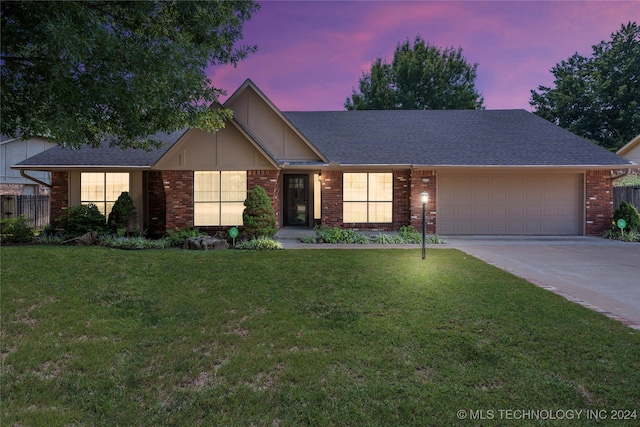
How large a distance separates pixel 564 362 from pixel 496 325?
0.92 m

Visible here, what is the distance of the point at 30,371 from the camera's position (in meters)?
3.47

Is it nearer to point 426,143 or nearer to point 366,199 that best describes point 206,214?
point 366,199

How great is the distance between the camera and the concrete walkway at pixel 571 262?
5398mm

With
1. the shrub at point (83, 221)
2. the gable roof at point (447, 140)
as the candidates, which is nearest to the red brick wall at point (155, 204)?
the shrub at point (83, 221)

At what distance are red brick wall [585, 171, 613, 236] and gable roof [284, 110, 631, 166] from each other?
79 cm

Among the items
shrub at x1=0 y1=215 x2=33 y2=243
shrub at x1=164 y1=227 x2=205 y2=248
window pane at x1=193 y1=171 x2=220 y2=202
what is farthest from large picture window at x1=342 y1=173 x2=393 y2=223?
shrub at x1=0 y1=215 x2=33 y2=243

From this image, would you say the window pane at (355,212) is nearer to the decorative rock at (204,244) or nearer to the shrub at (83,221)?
the decorative rock at (204,244)

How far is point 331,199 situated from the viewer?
13.5m

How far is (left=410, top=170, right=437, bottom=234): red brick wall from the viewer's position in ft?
43.5

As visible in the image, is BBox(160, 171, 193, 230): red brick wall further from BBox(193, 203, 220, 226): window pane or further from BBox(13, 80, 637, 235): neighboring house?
BBox(193, 203, 220, 226): window pane

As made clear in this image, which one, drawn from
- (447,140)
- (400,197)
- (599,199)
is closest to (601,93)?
(599,199)

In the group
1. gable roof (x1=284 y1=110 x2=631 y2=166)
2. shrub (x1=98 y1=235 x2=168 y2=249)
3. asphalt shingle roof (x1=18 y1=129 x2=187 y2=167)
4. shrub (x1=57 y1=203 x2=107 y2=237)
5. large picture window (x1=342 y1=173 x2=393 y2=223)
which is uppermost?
gable roof (x1=284 y1=110 x2=631 y2=166)

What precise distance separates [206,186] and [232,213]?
1.32m

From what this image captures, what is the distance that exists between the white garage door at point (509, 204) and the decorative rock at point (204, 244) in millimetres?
8396
